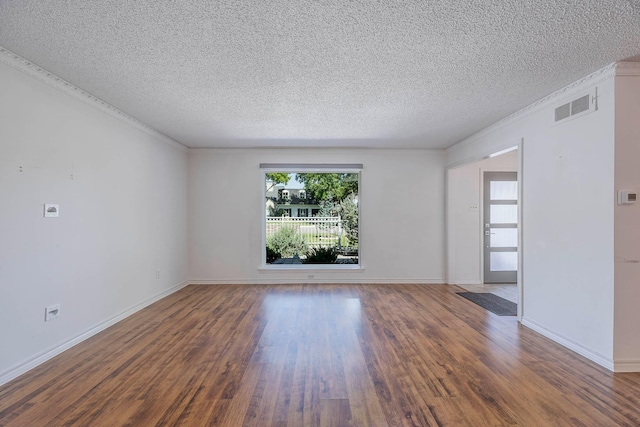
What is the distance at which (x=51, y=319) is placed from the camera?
8.55 ft

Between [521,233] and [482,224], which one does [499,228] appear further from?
[521,233]

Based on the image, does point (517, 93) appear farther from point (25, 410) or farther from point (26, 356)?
point (26, 356)

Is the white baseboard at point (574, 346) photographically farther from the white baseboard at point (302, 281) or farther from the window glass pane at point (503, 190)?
the window glass pane at point (503, 190)

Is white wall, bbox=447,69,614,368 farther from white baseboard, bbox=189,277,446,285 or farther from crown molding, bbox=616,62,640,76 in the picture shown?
white baseboard, bbox=189,277,446,285

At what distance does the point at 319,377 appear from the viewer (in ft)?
7.55

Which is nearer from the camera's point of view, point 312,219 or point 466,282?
point 466,282

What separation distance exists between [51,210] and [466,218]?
5.70m

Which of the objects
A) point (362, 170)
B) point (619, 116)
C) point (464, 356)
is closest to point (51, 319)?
point (464, 356)

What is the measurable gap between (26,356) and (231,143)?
3604 millimetres

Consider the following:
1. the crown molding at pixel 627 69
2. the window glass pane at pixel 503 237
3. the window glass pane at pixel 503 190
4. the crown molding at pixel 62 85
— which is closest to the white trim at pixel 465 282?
the window glass pane at pixel 503 237

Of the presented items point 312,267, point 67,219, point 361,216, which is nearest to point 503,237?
point 361,216

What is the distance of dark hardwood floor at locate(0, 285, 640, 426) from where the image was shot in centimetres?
185

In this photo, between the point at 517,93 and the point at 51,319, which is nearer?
the point at 51,319

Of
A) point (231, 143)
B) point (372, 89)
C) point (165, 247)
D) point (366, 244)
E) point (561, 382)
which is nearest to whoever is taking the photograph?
point (561, 382)
